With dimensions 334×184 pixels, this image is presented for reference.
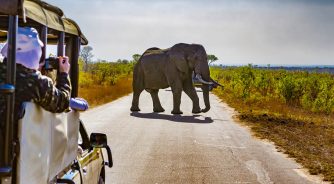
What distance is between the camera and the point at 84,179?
195 inches

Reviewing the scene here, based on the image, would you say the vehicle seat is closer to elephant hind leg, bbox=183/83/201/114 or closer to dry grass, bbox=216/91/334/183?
dry grass, bbox=216/91/334/183

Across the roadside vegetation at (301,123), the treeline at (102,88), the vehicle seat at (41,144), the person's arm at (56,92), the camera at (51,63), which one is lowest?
the treeline at (102,88)

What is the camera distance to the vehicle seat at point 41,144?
336 cm

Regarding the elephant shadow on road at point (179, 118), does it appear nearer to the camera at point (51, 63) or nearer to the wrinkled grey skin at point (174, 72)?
the wrinkled grey skin at point (174, 72)

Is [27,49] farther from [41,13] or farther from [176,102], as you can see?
Answer: [176,102]

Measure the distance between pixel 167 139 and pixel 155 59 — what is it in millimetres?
10117

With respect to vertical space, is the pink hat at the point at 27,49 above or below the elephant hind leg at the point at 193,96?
above

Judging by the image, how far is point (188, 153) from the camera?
12.0 meters

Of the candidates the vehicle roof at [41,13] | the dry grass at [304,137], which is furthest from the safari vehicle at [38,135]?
the dry grass at [304,137]

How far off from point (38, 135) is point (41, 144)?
0.26ft

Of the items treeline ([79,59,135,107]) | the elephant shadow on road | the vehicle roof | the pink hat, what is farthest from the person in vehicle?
treeline ([79,59,135,107])

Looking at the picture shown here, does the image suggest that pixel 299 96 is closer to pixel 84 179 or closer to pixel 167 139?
pixel 167 139

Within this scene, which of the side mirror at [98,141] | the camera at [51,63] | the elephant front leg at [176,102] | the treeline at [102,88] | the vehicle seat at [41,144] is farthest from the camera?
the treeline at [102,88]

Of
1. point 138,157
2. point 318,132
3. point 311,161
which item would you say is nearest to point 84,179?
point 138,157
